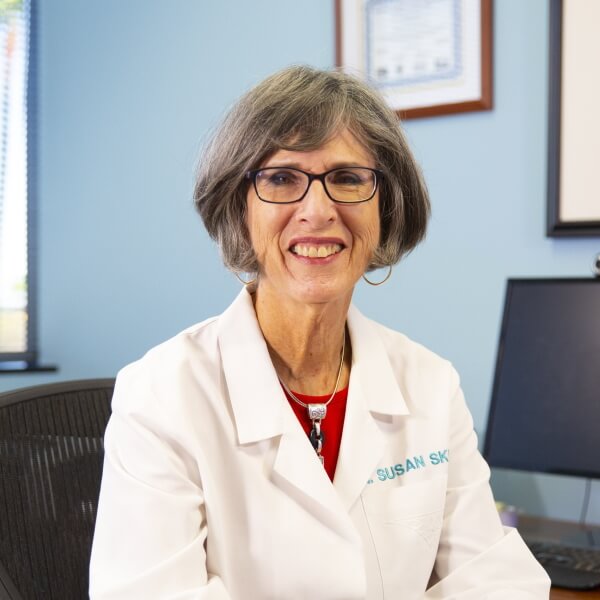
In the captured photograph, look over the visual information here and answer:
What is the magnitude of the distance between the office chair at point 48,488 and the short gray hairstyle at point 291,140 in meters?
0.35

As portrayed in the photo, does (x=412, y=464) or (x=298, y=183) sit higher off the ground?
(x=298, y=183)

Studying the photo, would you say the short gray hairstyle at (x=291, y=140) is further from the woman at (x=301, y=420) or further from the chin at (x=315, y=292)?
the chin at (x=315, y=292)

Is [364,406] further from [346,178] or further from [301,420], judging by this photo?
[346,178]

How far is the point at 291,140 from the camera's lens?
1227mm

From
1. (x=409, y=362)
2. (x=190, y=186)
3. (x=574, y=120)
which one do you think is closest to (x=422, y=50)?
(x=574, y=120)

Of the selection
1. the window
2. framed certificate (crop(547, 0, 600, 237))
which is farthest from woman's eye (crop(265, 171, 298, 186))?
the window

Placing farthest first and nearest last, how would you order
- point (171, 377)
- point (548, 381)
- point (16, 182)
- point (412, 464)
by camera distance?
point (16, 182), point (548, 381), point (412, 464), point (171, 377)

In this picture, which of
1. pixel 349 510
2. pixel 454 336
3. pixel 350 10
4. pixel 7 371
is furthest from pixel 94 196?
pixel 349 510

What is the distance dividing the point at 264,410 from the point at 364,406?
184mm

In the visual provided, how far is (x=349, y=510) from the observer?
1235 mm

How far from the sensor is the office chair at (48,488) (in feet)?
3.86

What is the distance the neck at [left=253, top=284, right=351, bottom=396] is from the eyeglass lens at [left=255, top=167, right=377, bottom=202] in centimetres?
17

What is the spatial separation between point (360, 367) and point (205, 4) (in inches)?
59.3

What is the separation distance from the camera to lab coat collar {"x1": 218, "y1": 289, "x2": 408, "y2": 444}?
121cm
